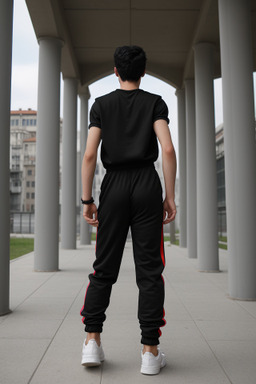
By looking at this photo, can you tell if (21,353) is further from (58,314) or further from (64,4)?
(64,4)

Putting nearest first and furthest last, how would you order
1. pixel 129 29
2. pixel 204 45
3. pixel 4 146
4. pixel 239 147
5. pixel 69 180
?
pixel 4 146, pixel 239 147, pixel 204 45, pixel 129 29, pixel 69 180

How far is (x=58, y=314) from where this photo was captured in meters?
5.14

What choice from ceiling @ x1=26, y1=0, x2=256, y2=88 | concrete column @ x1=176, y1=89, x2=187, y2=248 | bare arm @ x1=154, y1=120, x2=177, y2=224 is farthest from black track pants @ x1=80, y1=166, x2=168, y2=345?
concrete column @ x1=176, y1=89, x2=187, y2=248

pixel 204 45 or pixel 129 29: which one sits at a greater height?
pixel 129 29

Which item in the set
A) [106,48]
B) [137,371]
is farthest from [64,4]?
[137,371]

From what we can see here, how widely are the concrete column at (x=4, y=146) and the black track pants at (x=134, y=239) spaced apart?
2405 millimetres

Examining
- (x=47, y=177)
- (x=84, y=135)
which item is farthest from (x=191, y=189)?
Answer: (x=84, y=135)

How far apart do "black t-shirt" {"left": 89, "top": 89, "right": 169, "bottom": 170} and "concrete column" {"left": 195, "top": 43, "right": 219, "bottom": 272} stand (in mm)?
6945

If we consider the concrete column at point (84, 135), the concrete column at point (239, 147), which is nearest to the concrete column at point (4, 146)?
the concrete column at point (239, 147)

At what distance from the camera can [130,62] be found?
128 inches

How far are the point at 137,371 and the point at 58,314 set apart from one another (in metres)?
2.22

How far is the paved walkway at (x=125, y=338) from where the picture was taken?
120 inches

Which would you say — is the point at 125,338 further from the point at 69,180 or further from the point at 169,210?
the point at 69,180

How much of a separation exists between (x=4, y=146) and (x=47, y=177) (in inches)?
175
